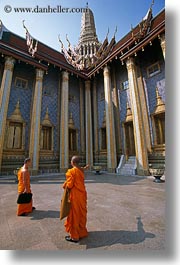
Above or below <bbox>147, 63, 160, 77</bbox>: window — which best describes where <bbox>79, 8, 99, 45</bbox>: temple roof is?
above

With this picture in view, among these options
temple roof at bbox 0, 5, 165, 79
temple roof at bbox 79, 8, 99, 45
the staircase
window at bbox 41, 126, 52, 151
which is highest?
temple roof at bbox 79, 8, 99, 45

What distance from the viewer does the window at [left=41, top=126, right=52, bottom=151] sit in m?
11.6

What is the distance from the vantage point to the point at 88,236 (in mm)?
2242

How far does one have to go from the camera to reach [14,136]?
409 inches

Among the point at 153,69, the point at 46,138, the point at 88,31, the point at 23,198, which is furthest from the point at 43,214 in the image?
the point at 88,31

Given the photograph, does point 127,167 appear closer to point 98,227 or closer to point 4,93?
point 98,227

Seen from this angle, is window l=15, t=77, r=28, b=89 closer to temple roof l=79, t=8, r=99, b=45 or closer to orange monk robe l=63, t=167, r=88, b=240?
orange monk robe l=63, t=167, r=88, b=240

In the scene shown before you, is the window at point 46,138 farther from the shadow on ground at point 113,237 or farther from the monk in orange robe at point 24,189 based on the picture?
the shadow on ground at point 113,237

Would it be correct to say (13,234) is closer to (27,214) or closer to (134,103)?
(27,214)

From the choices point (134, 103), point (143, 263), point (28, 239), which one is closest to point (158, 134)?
point (134, 103)

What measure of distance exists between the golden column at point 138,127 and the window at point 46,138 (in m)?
6.63

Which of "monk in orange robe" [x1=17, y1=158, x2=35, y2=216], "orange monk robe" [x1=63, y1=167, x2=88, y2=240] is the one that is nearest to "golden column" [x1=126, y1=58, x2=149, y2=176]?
"monk in orange robe" [x1=17, y1=158, x2=35, y2=216]

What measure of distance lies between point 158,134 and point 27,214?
27.8ft

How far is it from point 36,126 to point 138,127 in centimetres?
694
